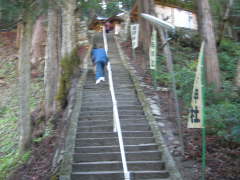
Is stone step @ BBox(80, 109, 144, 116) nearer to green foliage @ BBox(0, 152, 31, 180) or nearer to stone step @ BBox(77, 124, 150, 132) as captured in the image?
stone step @ BBox(77, 124, 150, 132)

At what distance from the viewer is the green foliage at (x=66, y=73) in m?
12.8

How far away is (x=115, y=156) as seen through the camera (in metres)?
7.87

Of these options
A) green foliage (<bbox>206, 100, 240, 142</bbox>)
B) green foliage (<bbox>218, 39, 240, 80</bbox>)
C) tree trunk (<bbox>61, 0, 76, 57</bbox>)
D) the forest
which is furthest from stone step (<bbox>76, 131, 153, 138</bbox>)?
green foliage (<bbox>218, 39, 240, 80</bbox>)

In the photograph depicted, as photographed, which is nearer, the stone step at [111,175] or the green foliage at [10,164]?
the stone step at [111,175]

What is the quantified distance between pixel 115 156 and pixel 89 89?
497cm

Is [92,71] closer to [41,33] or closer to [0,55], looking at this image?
[41,33]

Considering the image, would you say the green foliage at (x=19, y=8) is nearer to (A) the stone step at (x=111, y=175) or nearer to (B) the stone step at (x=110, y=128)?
(B) the stone step at (x=110, y=128)

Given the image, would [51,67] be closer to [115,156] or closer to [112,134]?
[112,134]

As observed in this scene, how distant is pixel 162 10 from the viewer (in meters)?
27.7

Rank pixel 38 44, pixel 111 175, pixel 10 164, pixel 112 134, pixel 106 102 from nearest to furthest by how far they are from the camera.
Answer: pixel 111 175 < pixel 112 134 < pixel 106 102 < pixel 10 164 < pixel 38 44

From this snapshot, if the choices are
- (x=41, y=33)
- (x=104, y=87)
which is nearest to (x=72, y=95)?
(x=104, y=87)

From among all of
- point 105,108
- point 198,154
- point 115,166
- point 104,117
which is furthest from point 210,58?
point 115,166

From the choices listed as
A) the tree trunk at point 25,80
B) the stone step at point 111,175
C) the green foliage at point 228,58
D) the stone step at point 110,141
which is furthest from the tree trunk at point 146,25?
the stone step at point 111,175

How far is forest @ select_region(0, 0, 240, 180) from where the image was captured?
26.5 feet
